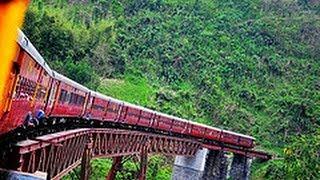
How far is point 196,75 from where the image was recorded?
61.6m

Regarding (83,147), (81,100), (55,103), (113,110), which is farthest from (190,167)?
(55,103)

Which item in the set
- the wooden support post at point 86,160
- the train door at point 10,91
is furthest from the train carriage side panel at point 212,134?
the train door at point 10,91

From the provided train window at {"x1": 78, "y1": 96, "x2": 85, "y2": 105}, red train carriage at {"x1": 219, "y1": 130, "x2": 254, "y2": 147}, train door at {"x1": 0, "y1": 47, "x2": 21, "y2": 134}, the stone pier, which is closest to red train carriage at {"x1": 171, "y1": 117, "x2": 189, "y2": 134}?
the stone pier

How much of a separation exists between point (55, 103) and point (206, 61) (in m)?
Result: 49.8

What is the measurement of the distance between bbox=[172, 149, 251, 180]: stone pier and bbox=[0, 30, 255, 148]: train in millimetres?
2037

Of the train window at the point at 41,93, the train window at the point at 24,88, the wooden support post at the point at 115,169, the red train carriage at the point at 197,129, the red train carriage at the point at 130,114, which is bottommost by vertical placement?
the wooden support post at the point at 115,169

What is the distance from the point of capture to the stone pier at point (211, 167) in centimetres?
4025

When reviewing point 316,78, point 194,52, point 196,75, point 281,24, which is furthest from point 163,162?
point 281,24

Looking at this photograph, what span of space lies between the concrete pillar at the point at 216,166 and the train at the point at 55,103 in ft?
12.2

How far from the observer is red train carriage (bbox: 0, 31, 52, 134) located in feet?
26.9

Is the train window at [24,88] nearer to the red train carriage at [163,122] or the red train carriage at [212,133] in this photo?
the red train carriage at [163,122]

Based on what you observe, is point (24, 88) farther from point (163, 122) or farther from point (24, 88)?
point (163, 122)

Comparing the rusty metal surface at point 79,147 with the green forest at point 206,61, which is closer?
the rusty metal surface at point 79,147

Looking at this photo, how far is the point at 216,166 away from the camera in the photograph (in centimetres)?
4388
